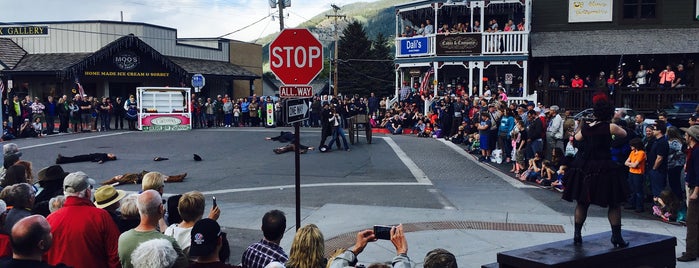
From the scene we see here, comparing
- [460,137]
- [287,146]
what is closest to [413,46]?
[460,137]

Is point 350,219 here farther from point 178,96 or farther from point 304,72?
point 178,96

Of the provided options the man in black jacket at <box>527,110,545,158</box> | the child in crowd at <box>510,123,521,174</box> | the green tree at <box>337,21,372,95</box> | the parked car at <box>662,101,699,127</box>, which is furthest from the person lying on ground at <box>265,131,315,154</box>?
the green tree at <box>337,21,372,95</box>

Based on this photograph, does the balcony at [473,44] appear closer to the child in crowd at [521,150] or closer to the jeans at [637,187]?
the child in crowd at [521,150]

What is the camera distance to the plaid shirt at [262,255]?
4816 millimetres

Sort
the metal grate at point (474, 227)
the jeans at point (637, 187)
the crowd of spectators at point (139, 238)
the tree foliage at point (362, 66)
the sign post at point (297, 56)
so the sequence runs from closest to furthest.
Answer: the crowd of spectators at point (139, 238)
the sign post at point (297, 56)
the metal grate at point (474, 227)
the jeans at point (637, 187)
the tree foliage at point (362, 66)

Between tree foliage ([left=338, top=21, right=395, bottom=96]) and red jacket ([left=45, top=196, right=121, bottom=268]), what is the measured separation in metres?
70.1

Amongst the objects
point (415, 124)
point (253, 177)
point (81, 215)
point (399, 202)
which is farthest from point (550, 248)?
point (415, 124)

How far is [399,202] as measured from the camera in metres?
12.1

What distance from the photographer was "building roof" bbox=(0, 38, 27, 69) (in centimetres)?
3434

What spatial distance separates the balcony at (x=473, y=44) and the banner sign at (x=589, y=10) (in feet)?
9.32

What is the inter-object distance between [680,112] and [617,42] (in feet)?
23.1

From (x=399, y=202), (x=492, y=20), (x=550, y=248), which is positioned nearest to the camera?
(x=550, y=248)

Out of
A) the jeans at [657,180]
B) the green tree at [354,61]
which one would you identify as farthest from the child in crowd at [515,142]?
the green tree at [354,61]

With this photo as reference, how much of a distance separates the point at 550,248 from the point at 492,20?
25.1 meters
